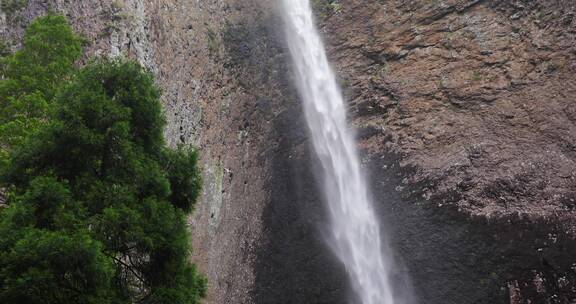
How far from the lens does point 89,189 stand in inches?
299

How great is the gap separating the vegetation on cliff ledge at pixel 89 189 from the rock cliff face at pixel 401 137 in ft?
19.7

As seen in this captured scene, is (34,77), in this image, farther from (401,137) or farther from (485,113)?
(485,113)

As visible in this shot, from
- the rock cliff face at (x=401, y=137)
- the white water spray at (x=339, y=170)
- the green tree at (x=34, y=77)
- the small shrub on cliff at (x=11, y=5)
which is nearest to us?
the green tree at (x=34, y=77)

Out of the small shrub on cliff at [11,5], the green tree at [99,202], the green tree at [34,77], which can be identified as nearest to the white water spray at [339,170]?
the green tree at [99,202]

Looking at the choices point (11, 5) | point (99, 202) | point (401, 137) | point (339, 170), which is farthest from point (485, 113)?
point (11, 5)

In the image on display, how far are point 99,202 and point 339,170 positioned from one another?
Result: 11.8m

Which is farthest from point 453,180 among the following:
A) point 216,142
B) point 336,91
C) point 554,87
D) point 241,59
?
point 241,59

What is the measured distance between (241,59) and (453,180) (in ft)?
38.7

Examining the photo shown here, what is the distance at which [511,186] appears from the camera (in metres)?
14.6

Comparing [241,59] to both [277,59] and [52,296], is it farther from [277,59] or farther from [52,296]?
[52,296]

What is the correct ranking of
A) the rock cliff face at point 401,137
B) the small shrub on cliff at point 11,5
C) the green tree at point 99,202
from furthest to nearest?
1. the small shrub on cliff at point 11,5
2. the rock cliff face at point 401,137
3. the green tree at point 99,202

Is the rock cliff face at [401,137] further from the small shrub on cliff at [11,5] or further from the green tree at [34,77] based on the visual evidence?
the green tree at [34,77]

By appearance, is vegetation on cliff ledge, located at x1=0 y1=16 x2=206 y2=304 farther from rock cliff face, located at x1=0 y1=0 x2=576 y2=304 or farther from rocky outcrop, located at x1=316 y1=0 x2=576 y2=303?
rocky outcrop, located at x1=316 y1=0 x2=576 y2=303

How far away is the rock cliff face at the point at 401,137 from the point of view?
45.6 ft
